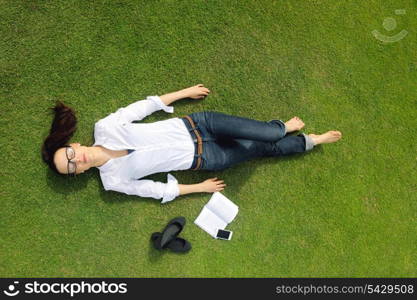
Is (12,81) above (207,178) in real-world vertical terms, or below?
above

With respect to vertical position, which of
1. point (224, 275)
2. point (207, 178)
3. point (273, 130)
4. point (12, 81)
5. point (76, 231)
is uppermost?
point (12, 81)

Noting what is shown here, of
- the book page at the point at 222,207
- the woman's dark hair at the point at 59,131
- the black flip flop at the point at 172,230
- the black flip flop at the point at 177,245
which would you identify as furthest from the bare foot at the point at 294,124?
the woman's dark hair at the point at 59,131

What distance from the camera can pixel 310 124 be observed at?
170 inches

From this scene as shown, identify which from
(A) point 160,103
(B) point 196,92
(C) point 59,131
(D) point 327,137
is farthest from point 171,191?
(D) point 327,137

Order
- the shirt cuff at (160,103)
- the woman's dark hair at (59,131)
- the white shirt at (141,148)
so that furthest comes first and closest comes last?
the shirt cuff at (160,103)
the white shirt at (141,148)
the woman's dark hair at (59,131)

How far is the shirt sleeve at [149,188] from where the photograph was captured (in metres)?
3.77

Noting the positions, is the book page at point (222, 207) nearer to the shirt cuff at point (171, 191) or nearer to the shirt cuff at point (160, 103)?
the shirt cuff at point (171, 191)

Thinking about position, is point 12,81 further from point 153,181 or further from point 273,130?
point 273,130

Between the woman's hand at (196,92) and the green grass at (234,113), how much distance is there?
10 cm

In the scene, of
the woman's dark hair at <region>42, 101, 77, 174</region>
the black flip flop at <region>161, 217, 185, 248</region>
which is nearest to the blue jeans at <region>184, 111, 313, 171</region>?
the black flip flop at <region>161, 217, 185, 248</region>

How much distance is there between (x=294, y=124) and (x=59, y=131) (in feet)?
9.14

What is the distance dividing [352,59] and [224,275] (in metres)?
3.23

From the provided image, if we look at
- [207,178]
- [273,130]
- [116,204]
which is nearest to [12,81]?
[116,204]

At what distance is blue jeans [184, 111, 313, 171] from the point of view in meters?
3.70
